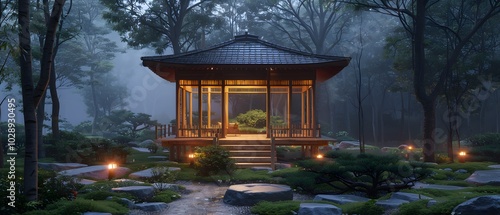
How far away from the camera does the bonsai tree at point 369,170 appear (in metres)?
10.9

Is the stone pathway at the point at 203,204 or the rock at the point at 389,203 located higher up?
the rock at the point at 389,203

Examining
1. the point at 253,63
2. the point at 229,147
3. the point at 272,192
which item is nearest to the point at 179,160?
the point at 229,147

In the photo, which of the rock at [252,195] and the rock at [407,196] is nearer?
the rock at [407,196]

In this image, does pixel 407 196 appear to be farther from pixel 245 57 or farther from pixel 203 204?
pixel 245 57

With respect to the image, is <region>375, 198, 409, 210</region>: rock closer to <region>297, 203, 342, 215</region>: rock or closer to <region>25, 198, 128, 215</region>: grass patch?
<region>297, 203, 342, 215</region>: rock

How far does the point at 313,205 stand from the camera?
887cm

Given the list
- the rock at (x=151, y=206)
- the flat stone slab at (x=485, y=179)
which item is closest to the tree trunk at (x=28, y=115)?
the rock at (x=151, y=206)

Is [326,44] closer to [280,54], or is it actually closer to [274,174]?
[280,54]

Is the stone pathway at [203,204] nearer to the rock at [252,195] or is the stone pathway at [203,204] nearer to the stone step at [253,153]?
the rock at [252,195]

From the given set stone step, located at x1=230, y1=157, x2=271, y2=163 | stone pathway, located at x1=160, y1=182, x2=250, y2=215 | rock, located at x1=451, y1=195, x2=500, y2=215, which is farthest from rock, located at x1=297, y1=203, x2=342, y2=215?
stone step, located at x1=230, y1=157, x2=271, y2=163

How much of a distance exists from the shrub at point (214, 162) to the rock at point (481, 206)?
9061 millimetres

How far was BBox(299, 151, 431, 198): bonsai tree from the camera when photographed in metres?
10.9

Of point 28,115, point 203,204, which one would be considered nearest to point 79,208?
point 28,115

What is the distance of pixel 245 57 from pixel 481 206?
13.9 meters
